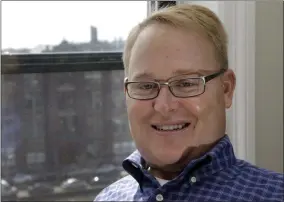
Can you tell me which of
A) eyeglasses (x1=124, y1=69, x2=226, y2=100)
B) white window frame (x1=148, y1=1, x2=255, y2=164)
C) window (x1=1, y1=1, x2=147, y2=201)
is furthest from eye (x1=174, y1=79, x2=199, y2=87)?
window (x1=1, y1=1, x2=147, y2=201)

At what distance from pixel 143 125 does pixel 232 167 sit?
9.3 inches

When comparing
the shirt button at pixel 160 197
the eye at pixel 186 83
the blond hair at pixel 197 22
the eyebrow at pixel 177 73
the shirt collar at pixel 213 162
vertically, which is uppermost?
the blond hair at pixel 197 22

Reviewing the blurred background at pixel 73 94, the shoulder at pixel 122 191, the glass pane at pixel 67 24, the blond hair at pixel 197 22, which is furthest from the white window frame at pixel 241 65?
the shoulder at pixel 122 191

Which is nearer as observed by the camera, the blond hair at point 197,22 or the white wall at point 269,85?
the blond hair at point 197,22

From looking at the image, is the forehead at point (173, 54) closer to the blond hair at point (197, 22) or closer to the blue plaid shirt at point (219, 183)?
the blond hair at point (197, 22)

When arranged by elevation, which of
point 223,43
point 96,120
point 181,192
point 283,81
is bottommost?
point 181,192

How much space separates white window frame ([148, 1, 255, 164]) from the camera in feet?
5.17

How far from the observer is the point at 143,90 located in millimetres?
1241

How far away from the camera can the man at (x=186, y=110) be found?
1.19 metres

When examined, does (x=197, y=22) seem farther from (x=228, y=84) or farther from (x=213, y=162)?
(x=213, y=162)

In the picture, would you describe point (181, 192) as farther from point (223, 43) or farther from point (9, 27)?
point (9, 27)

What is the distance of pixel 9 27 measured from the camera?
1.60 m

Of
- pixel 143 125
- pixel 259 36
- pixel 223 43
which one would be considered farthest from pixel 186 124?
pixel 259 36

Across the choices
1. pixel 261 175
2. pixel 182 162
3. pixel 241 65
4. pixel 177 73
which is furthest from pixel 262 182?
pixel 241 65
